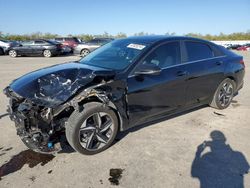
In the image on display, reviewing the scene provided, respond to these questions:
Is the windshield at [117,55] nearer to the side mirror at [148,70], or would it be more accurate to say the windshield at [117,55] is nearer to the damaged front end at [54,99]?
the side mirror at [148,70]

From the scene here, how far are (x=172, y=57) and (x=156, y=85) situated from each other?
2.28 ft

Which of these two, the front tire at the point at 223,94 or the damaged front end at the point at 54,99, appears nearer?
the damaged front end at the point at 54,99

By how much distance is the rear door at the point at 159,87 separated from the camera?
357 centimetres

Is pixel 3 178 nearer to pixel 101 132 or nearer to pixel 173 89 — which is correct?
pixel 101 132

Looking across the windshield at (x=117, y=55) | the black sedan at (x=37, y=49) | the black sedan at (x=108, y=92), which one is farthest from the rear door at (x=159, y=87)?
the black sedan at (x=37, y=49)

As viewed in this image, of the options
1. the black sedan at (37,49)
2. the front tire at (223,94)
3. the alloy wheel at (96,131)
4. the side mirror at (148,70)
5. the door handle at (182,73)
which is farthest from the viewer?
the black sedan at (37,49)

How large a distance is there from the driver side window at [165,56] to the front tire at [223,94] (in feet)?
4.93

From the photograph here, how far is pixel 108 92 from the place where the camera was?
3.30 m

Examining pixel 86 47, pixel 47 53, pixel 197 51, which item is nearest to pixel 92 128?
pixel 197 51

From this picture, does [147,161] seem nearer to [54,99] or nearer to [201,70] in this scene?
[54,99]

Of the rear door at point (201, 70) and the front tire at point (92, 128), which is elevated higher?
the rear door at point (201, 70)

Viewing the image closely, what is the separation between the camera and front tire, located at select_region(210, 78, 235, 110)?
16.6ft

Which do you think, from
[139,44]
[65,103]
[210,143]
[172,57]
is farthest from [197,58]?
[65,103]

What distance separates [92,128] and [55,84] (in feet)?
2.64
